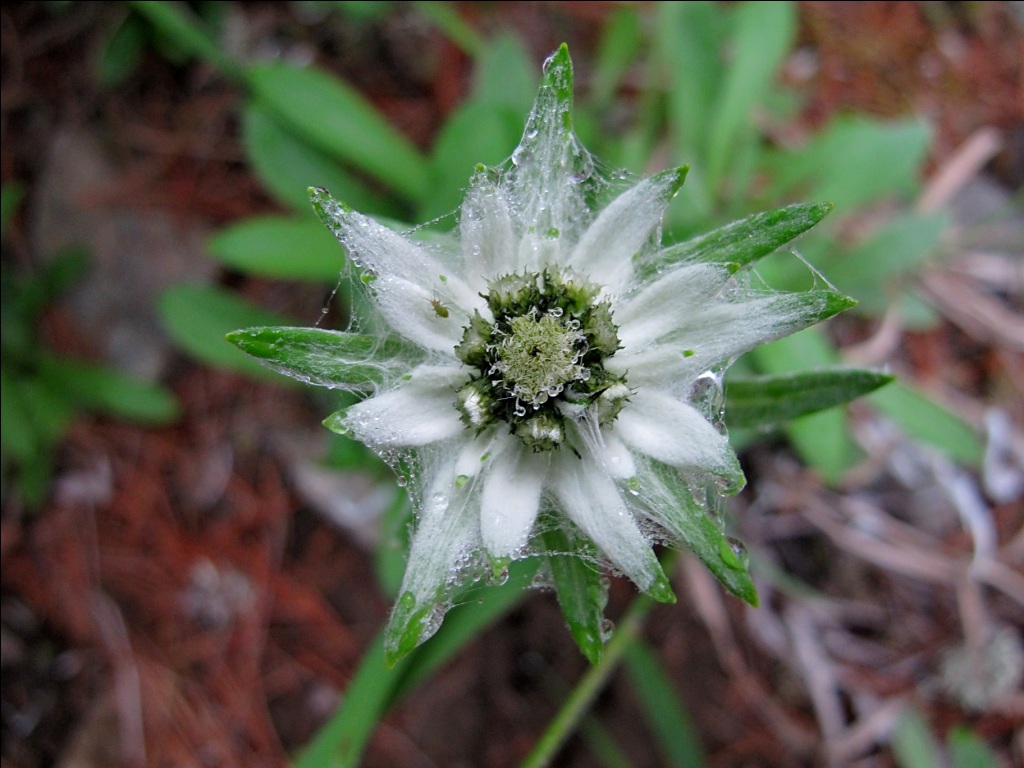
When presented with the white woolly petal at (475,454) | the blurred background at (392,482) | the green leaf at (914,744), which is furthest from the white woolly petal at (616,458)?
the green leaf at (914,744)

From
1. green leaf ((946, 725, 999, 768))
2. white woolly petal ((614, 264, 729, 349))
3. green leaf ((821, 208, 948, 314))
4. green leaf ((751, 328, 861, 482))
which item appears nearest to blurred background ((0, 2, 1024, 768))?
green leaf ((946, 725, 999, 768))

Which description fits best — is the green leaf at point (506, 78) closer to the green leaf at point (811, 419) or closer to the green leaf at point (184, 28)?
the green leaf at point (184, 28)

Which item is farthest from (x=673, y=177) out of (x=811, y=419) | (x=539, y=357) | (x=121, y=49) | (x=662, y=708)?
(x=121, y=49)

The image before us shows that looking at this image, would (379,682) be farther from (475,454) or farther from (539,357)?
(539,357)

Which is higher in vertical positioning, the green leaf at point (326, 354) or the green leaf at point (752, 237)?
the green leaf at point (752, 237)

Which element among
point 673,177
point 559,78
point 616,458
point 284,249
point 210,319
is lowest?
point 616,458

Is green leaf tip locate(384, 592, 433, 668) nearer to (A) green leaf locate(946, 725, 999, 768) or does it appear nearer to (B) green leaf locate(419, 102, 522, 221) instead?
(B) green leaf locate(419, 102, 522, 221)
